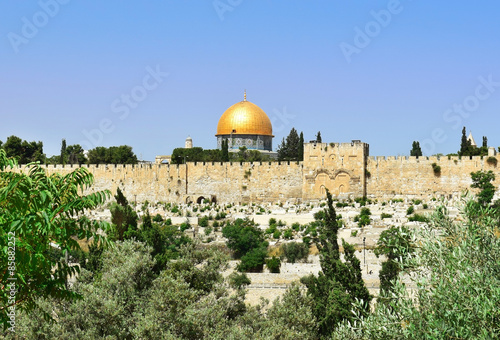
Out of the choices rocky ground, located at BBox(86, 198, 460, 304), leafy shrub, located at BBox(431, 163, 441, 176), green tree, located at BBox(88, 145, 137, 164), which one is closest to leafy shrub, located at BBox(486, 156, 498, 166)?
leafy shrub, located at BBox(431, 163, 441, 176)

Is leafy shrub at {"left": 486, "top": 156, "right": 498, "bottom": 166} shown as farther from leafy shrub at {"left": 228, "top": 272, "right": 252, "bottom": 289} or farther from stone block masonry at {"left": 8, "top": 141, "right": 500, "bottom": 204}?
leafy shrub at {"left": 228, "top": 272, "right": 252, "bottom": 289}

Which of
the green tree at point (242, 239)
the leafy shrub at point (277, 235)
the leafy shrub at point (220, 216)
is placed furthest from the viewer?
the leafy shrub at point (220, 216)

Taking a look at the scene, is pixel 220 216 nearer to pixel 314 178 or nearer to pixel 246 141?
pixel 314 178

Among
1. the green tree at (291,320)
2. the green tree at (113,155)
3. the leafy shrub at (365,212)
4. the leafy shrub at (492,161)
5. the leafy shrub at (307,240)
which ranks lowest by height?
the green tree at (291,320)

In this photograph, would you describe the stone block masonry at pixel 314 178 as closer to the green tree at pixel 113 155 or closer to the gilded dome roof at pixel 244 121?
the green tree at pixel 113 155

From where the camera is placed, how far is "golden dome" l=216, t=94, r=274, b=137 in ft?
169

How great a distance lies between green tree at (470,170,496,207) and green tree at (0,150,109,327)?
23065 millimetres

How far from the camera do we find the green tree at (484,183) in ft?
86.4

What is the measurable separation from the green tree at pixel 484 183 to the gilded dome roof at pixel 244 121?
24712 mm

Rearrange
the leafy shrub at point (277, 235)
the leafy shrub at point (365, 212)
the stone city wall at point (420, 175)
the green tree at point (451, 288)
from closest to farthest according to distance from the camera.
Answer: the green tree at point (451, 288)
the leafy shrub at point (277, 235)
the leafy shrub at point (365, 212)
the stone city wall at point (420, 175)

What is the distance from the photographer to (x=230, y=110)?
5269 cm

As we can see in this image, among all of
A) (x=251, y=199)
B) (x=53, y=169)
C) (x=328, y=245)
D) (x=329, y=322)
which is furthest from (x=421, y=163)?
(x=53, y=169)

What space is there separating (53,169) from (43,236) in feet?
115

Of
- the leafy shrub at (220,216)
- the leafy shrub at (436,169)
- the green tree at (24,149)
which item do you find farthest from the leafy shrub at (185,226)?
the green tree at (24,149)
